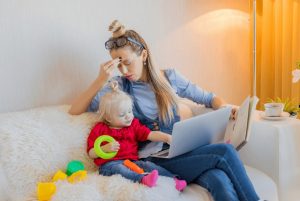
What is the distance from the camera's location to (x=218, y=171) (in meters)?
1.34

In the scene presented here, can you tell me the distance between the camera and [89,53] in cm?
185

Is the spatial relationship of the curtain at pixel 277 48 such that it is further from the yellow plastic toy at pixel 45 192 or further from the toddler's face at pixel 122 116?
the yellow plastic toy at pixel 45 192

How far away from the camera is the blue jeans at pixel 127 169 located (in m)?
1.32

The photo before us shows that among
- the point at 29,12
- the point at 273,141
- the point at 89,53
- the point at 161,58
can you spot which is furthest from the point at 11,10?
the point at 273,141

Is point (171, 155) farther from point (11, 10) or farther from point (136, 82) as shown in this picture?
point (11, 10)

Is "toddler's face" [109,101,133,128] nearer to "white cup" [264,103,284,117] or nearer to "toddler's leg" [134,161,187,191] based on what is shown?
"toddler's leg" [134,161,187,191]

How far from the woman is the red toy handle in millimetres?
143

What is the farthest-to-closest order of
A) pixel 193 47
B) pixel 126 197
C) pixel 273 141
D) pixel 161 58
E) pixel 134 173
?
pixel 193 47
pixel 161 58
pixel 273 141
pixel 134 173
pixel 126 197

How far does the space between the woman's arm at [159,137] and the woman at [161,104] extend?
46 millimetres

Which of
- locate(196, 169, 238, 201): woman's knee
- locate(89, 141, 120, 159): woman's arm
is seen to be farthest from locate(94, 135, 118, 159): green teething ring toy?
locate(196, 169, 238, 201): woman's knee

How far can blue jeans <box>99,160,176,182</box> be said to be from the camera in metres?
1.32

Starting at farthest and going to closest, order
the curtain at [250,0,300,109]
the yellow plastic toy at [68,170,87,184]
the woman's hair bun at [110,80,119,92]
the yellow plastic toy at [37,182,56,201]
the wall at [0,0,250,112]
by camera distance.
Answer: the curtain at [250,0,300,109] < the wall at [0,0,250,112] < the woman's hair bun at [110,80,119,92] < the yellow plastic toy at [68,170,87,184] < the yellow plastic toy at [37,182,56,201]

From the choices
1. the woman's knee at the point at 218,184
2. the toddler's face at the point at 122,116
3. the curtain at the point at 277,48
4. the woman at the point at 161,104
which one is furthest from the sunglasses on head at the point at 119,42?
the curtain at the point at 277,48

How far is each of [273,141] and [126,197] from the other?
0.73m
